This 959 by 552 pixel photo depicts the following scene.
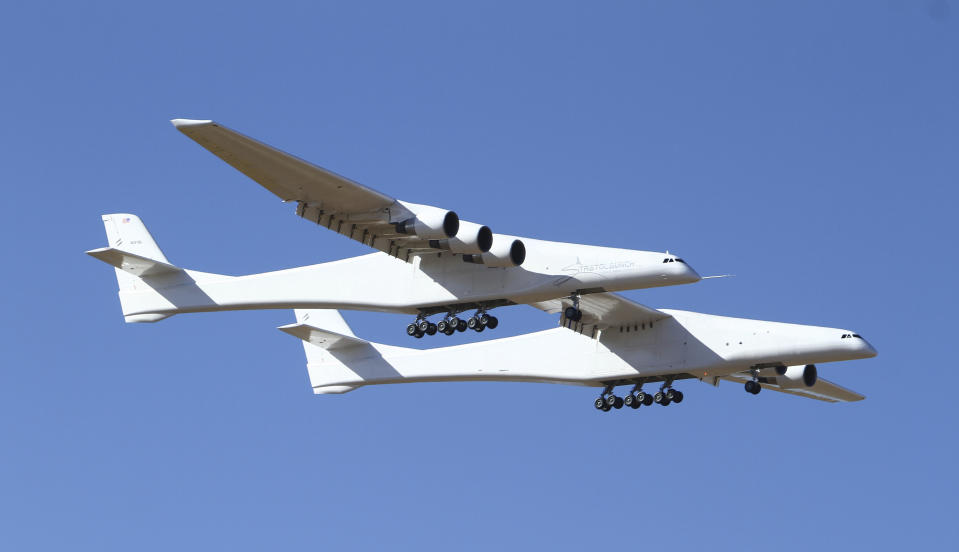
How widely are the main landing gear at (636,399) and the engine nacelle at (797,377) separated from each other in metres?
3.19

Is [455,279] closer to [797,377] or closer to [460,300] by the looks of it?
[460,300]

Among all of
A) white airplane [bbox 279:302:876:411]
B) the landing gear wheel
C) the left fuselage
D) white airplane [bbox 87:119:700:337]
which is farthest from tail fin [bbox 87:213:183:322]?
the landing gear wheel

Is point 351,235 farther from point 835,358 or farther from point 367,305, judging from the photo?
point 835,358

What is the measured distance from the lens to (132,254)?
4962cm

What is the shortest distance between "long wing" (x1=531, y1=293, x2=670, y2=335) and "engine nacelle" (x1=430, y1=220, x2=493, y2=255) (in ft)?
17.6

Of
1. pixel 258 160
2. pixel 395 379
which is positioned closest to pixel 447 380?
pixel 395 379

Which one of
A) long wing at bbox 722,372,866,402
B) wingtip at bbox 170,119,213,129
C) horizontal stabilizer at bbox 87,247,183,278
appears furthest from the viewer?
long wing at bbox 722,372,866,402

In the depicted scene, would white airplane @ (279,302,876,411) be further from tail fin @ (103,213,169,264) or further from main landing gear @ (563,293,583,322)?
tail fin @ (103,213,169,264)

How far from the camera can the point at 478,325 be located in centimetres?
4478

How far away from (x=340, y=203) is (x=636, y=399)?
11.2 metres

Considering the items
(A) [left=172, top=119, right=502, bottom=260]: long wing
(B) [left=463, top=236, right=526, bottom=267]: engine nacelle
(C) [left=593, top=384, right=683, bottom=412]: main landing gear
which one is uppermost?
(A) [left=172, top=119, right=502, bottom=260]: long wing

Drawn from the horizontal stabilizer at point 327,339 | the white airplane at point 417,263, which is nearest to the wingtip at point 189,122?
the white airplane at point 417,263

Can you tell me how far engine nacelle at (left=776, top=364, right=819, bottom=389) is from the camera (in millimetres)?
51438

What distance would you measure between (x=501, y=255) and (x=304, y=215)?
4.67 m
